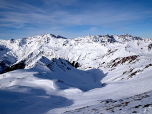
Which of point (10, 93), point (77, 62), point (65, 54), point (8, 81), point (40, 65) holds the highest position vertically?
point (65, 54)

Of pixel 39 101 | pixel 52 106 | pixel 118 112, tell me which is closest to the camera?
pixel 118 112

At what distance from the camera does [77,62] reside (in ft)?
470

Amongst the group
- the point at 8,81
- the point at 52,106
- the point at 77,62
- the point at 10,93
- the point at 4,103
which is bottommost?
the point at 52,106

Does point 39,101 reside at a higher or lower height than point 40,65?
lower

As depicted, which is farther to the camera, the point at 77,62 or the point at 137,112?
the point at 77,62

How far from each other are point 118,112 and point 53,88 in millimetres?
21995

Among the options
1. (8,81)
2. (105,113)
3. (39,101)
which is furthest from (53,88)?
(105,113)

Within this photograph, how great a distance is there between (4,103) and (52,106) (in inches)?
313

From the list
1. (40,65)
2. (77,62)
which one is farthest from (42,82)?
(77,62)

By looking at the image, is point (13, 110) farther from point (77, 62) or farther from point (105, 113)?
point (77, 62)

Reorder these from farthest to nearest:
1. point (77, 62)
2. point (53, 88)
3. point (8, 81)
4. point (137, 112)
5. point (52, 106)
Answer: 1. point (77, 62)
2. point (8, 81)
3. point (53, 88)
4. point (52, 106)
5. point (137, 112)

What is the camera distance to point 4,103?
1595 centimetres

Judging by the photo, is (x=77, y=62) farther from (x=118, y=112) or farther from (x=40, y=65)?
(x=118, y=112)

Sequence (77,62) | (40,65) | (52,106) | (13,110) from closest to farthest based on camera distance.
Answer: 1. (13,110)
2. (52,106)
3. (40,65)
4. (77,62)
